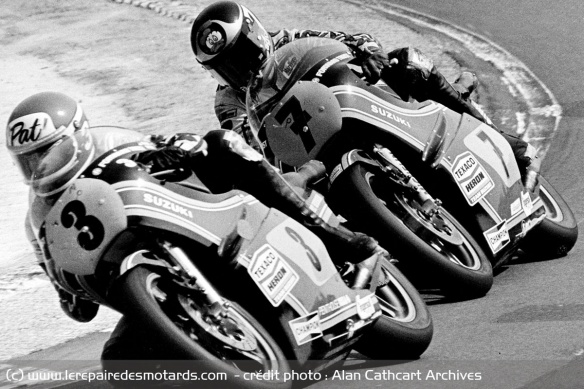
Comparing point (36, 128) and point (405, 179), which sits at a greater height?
point (36, 128)

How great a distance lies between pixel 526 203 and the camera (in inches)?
273

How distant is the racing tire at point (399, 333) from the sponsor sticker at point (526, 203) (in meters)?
1.47

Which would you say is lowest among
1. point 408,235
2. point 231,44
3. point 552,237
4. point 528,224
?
point 552,237

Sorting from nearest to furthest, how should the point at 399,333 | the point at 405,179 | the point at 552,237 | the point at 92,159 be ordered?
the point at 92,159 < the point at 399,333 < the point at 405,179 < the point at 552,237

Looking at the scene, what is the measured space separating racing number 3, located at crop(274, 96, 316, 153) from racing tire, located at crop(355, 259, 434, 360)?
89cm

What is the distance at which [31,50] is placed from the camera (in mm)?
13938

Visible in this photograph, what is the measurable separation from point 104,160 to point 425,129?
2209mm

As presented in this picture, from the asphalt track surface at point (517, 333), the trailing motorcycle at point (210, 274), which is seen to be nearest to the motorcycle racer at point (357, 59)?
the asphalt track surface at point (517, 333)

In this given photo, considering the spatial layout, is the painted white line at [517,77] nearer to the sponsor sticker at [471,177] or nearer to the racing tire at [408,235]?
the sponsor sticker at [471,177]

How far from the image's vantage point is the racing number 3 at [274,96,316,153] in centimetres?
607

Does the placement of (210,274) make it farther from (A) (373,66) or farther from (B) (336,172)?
(A) (373,66)

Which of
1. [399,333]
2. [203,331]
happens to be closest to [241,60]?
[399,333]

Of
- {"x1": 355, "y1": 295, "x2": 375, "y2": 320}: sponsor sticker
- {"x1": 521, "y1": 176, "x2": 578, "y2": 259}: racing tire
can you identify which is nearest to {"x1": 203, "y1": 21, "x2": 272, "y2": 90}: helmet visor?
{"x1": 521, "y1": 176, "x2": 578, "y2": 259}: racing tire

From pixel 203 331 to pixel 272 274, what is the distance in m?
0.49
